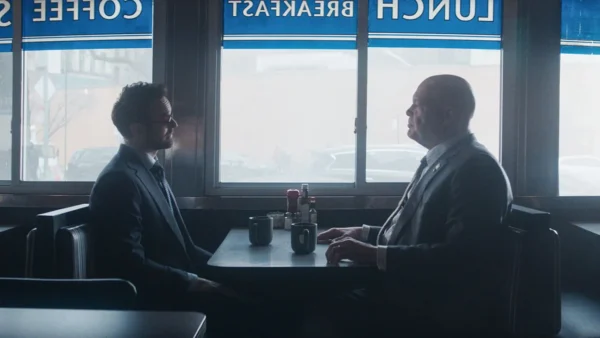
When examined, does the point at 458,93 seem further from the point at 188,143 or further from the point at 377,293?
the point at 188,143

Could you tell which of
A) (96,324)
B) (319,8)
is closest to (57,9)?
(319,8)

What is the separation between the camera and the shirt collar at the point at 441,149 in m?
2.01

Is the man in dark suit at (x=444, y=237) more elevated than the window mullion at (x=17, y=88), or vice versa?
the window mullion at (x=17, y=88)

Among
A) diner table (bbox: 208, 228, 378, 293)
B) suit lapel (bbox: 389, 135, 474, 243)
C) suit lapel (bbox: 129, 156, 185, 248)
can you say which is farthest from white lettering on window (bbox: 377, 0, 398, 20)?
suit lapel (bbox: 129, 156, 185, 248)

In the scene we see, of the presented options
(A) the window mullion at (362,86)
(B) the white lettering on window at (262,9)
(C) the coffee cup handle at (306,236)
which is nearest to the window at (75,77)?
(B) the white lettering on window at (262,9)

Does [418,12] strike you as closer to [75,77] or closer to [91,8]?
[91,8]

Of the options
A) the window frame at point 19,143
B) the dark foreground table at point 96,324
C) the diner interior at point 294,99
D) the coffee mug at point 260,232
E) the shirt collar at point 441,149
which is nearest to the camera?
the dark foreground table at point 96,324

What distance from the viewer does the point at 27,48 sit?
10.0ft

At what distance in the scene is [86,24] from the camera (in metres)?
3.03

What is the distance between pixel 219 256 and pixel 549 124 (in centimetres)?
200

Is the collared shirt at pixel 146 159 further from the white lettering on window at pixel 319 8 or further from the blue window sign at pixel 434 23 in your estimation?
the blue window sign at pixel 434 23

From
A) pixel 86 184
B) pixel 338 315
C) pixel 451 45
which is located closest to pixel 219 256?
pixel 338 315

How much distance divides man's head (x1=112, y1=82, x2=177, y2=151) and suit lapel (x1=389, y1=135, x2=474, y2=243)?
1.05 meters

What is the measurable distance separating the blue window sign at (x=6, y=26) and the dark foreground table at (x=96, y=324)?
2.54 m
